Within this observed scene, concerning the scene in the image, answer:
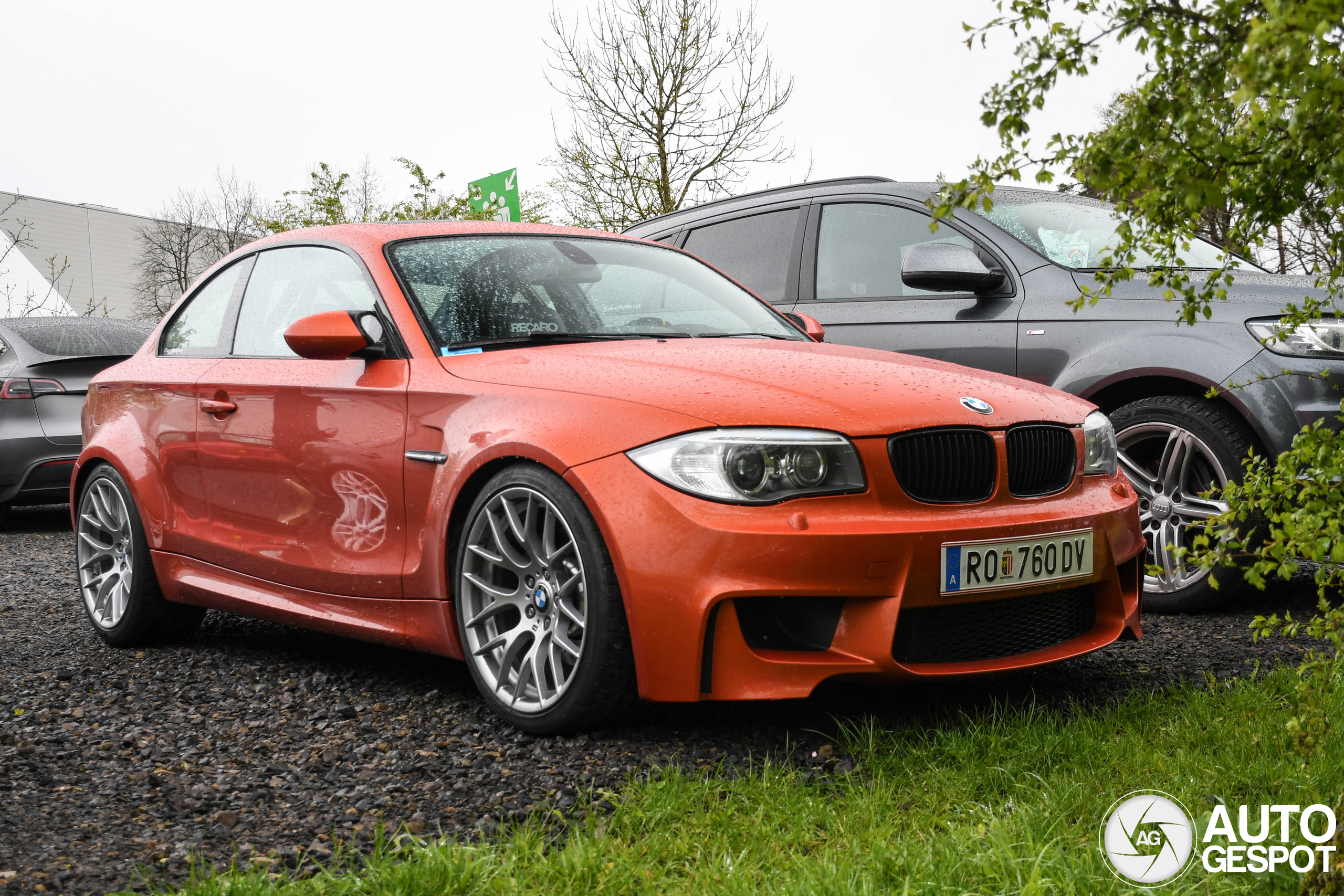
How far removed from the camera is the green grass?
2389 millimetres

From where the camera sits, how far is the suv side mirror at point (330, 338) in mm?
Answer: 3916

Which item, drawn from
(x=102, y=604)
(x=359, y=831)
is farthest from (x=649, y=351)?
(x=102, y=604)

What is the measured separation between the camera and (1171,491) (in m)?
5.10

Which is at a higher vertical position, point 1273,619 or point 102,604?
point 1273,619

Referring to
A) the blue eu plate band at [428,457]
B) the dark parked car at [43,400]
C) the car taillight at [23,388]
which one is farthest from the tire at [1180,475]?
the car taillight at [23,388]

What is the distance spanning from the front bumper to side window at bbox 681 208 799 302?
344cm

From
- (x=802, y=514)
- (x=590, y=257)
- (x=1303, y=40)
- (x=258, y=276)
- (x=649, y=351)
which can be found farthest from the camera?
(x=258, y=276)

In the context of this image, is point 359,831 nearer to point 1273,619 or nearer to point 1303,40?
point 1273,619

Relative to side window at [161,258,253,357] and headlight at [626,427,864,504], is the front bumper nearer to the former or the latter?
headlight at [626,427,864,504]

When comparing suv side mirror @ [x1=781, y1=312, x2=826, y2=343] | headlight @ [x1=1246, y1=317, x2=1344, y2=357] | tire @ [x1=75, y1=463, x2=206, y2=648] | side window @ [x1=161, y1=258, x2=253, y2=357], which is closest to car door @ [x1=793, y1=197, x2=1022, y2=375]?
suv side mirror @ [x1=781, y1=312, x2=826, y2=343]

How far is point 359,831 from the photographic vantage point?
285 cm

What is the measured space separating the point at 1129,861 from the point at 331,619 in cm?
259

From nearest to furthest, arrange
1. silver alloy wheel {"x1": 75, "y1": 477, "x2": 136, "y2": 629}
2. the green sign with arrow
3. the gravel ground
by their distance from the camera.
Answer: the gravel ground, silver alloy wheel {"x1": 75, "y1": 477, "x2": 136, "y2": 629}, the green sign with arrow

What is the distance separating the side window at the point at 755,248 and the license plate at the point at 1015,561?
130 inches
